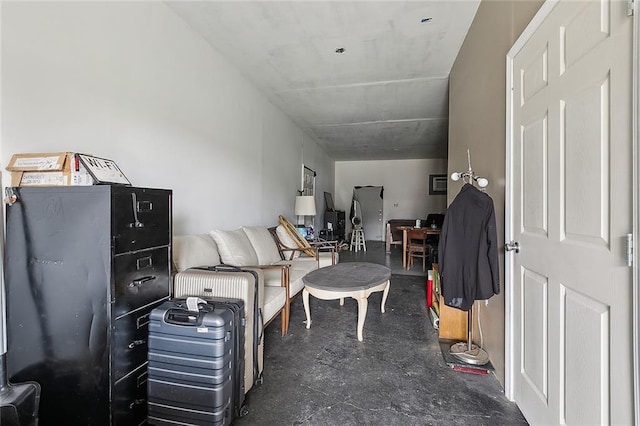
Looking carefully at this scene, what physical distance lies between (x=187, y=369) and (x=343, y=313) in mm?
2077

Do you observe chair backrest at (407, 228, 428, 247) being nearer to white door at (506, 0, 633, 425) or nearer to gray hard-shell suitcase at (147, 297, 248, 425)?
white door at (506, 0, 633, 425)

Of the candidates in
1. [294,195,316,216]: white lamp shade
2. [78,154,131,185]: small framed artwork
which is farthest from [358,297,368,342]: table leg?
[294,195,316,216]: white lamp shade

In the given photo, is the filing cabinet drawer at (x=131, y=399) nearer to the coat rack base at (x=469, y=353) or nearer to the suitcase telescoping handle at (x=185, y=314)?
the suitcase telescoping handle at (x=185, y=314)

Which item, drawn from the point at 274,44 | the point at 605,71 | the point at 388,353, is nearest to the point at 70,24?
the point at 274,44

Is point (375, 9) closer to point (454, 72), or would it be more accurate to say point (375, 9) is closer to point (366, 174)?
point (454, 72)

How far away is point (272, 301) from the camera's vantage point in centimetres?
226

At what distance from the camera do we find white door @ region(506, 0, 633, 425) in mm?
918

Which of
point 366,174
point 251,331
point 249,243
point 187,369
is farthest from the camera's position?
point 366,174

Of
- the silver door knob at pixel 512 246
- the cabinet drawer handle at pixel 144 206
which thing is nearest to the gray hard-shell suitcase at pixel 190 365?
the cabinet drawer handle at pixel 144 206

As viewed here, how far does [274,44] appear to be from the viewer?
284 cm

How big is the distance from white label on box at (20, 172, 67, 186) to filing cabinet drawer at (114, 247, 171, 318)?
0.46m

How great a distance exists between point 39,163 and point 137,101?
956mm

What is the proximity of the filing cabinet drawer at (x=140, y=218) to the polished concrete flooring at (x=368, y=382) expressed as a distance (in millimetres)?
1128

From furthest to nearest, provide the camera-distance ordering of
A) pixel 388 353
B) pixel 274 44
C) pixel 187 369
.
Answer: pixel 274 44
pixel 388 353
pixel 187 369
